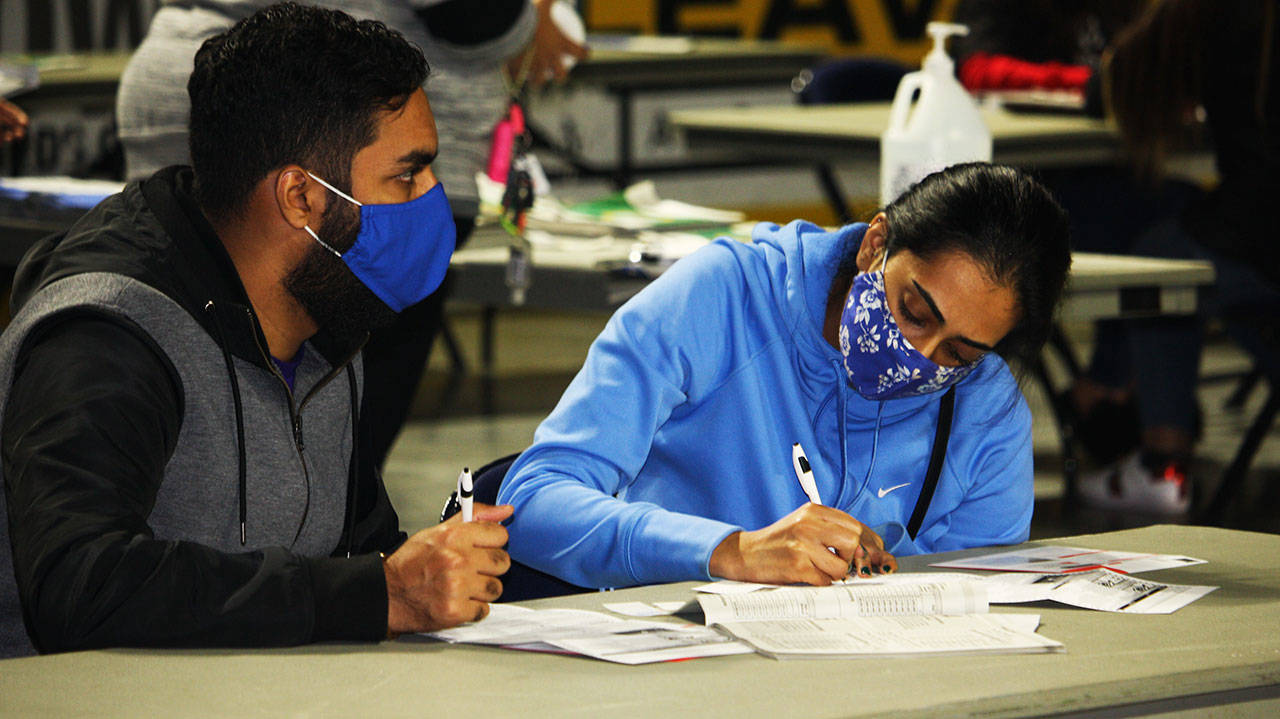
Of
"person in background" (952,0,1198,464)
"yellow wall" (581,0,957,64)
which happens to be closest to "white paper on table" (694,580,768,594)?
"person in background" (952,0,1198,464)

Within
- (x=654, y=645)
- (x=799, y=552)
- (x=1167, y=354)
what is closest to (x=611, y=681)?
(x=654, y=645)

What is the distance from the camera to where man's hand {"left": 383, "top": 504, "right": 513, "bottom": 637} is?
139 centimetres

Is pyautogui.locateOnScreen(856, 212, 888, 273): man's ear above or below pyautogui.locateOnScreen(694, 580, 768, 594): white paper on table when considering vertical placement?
above

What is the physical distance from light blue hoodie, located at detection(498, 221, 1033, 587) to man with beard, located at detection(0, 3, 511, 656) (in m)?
0.24

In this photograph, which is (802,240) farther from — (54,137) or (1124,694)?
(54,137)

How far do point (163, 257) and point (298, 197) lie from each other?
0.49 feet

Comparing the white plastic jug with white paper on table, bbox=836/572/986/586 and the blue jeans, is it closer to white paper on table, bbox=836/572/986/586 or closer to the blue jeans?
the blue jeans

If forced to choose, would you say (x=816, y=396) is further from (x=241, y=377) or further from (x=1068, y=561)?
(x=241, y=377)

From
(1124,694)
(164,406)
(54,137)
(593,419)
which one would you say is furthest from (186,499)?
(54,137)

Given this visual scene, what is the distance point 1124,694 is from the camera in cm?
127

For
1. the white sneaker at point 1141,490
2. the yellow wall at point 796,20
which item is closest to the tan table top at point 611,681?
the white sneaker at point 1141,490

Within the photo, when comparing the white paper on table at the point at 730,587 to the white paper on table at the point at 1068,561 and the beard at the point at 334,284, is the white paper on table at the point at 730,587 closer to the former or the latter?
the white paper on table at the point at 1068,561

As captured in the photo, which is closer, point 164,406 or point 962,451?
point 164,406

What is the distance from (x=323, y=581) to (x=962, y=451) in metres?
0.84
